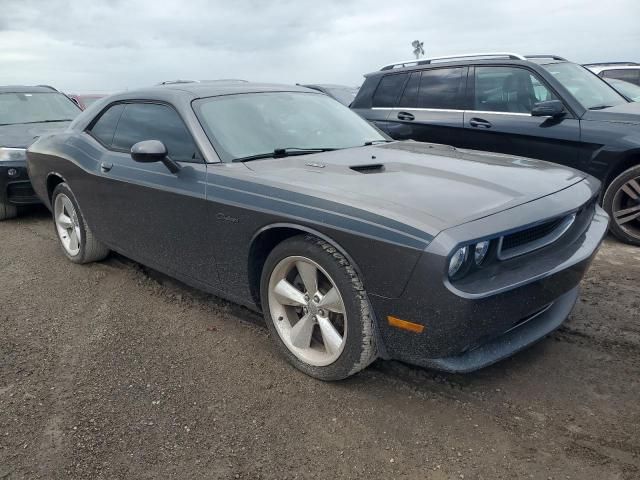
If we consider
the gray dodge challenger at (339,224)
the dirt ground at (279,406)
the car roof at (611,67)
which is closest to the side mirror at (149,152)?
the gray dodge challenger at (339,224)

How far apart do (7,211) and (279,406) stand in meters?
5.45

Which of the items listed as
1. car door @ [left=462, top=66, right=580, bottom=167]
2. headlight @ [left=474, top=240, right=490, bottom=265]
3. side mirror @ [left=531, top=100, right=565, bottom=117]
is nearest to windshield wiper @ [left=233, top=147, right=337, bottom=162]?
headlight @ [left=474, top=240, right=490, bottom=265]

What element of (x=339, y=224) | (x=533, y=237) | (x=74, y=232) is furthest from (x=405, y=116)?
(x=339, y=224)

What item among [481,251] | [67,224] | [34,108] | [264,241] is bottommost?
[67,224]

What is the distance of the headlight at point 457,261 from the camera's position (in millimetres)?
2309

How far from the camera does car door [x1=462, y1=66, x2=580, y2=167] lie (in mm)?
5172

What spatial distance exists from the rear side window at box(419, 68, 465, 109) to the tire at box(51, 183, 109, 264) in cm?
371

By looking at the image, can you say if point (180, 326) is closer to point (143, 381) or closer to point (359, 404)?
point (143, 381)

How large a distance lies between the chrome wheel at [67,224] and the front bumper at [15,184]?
1740 millimetres

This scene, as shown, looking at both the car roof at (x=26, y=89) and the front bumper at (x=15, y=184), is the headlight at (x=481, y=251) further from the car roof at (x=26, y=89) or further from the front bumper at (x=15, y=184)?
the car roof at (x=26, y=89)

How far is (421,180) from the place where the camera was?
9.46ft

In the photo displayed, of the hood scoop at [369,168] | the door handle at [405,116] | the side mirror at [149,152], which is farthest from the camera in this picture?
the door handle at [405,116]

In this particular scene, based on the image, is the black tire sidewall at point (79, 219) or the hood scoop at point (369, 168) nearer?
the hood scoop at point (369, 168)

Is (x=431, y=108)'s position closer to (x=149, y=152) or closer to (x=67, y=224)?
(x=149, y=152)
